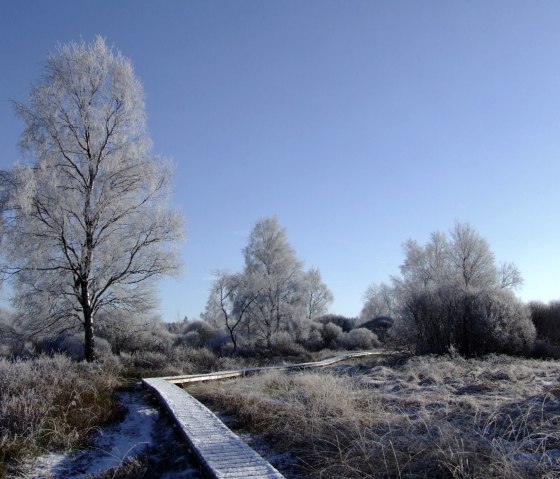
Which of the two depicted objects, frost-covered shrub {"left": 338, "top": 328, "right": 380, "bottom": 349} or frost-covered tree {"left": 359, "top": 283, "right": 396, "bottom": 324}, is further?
frost-covered tree {"left": 359, "top": 283, "right": 396, "bottom": 324}

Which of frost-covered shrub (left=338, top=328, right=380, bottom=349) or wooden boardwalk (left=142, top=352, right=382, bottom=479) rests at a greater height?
frost-covered shrub (left=338, top=328, right=380, bottom=349)

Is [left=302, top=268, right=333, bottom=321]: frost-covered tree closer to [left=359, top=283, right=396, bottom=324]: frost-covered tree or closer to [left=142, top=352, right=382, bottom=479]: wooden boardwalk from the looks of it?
[left=359, top=283, right=396, bottom=324]: frost-covered tree

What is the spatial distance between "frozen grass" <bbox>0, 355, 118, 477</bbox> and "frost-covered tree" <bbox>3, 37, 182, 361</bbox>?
469 cm

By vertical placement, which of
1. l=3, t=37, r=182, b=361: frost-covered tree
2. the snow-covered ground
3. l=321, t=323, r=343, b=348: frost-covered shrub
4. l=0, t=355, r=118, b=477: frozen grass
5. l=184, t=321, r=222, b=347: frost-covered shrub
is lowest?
the snow-covered ground

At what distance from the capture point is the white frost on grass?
20.0 feet

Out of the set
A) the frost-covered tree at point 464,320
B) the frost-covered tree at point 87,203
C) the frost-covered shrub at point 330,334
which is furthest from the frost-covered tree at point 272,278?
the frost-covered tree at point 87,203

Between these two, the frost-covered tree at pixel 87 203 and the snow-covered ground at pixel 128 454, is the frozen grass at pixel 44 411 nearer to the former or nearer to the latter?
the snow-covered ground at pixel 128 454

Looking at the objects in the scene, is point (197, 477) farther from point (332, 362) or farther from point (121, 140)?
point (332, 362)

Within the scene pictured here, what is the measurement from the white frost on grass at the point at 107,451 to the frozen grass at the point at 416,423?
158 centimetres

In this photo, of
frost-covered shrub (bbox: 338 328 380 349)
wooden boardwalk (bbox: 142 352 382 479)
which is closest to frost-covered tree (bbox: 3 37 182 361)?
wooden boardwalk (bbox: 142 352 382 479)

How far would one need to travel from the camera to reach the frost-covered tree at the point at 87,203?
47.8 feet

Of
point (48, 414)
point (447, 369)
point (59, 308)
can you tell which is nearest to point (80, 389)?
point (48, 414)

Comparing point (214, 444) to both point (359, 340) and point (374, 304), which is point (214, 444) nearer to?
point (359, 340)

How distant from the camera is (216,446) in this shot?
249 inches
